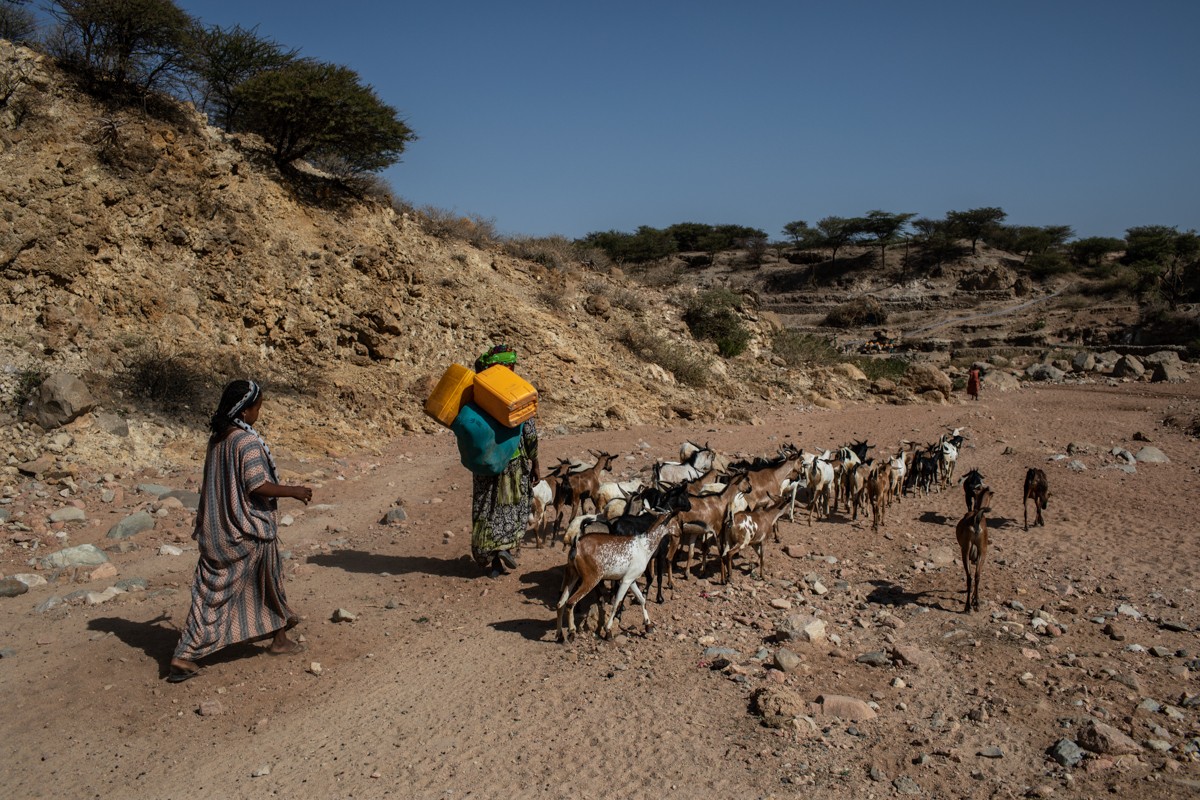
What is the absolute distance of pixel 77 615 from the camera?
6.27 meters

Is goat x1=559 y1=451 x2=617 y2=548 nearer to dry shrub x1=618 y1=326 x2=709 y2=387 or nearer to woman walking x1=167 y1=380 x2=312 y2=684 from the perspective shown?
woman walking x1=167 y1=380 x2=312 y2=684

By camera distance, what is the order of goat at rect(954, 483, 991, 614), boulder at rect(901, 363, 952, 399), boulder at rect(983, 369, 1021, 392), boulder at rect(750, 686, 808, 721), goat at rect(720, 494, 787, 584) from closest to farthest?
1. boulder at rect(750, 686, 808, 721)
2. goat at rect(954, 483, 991, 614)
3. goat at rect(720, 494, 787, 584)
4. boulder at rect(901, 363, 952, 399)
5. boulder at rect(983, 369, 1021, 392)

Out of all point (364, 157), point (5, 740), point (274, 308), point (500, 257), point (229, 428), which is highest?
point (364, 157)

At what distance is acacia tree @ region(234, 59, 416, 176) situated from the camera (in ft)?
56.1

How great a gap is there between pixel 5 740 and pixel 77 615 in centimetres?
188

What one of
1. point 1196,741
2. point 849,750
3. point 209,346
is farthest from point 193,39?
point 1196,741

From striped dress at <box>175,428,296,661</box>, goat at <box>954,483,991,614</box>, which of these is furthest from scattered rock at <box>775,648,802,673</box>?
striped dress at <box>175,428,296,661</box>

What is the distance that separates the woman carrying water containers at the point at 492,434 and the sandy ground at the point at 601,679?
504 mm

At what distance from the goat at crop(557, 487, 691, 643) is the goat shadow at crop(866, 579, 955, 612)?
2.48 metres

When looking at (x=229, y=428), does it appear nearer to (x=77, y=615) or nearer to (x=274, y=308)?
(x=77, y=615)

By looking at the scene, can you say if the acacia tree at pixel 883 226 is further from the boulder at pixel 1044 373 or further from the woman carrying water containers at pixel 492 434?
the woman carrying water containers at pixel 492 434

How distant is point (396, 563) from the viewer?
7988 millimetres

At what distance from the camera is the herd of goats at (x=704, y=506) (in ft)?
19.2

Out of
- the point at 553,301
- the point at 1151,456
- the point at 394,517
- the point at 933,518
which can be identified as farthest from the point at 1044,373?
the point at 394,517
